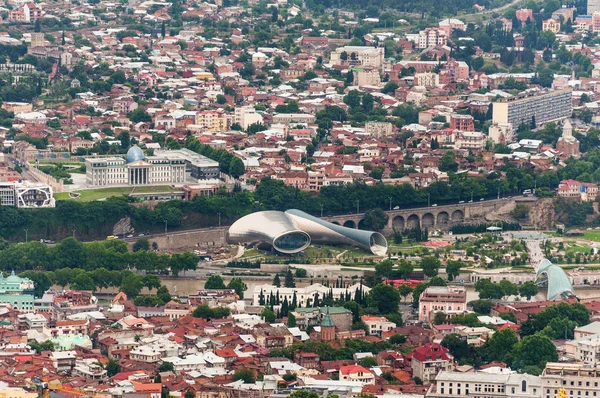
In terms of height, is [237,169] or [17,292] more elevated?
[17,292]

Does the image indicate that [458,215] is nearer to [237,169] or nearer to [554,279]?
[237,169]

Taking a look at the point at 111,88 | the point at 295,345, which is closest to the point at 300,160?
the point at 111,88

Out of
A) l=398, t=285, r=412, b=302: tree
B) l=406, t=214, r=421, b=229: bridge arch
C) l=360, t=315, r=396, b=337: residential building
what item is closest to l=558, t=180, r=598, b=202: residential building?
l=406, t=214, r=421, b=229: bridge arch

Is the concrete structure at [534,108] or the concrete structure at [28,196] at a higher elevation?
the concrete structure at [28,196]

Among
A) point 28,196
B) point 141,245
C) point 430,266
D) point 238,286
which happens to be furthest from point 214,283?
point 28,196

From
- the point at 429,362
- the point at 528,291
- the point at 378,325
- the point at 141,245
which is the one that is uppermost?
the point at 429,362

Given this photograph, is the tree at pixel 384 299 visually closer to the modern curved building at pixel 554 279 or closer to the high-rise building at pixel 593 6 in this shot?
the modern curved building at pixel 554 279

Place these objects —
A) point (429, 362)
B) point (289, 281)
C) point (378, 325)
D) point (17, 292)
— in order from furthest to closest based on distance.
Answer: point (289, 281) < point (17, 292) < point (378, 325) < point (429, 362)

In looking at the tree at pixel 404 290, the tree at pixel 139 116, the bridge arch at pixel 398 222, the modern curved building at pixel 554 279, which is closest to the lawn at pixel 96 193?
the bridge arch at pixel 398 222
